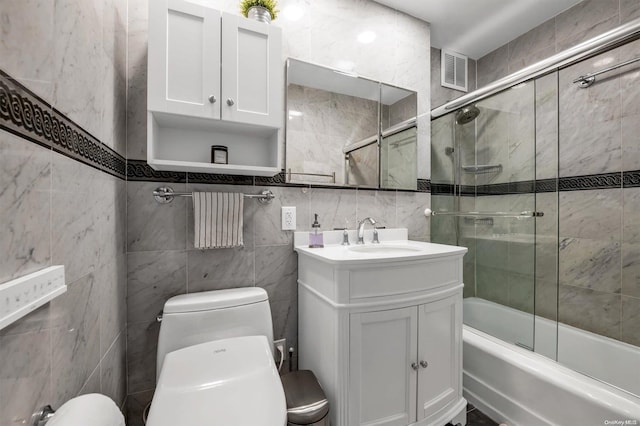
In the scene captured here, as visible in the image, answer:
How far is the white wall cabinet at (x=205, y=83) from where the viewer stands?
1068 mm

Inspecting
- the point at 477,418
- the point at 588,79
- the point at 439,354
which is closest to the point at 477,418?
the point at 477,418

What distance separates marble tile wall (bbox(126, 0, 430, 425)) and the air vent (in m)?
0.42

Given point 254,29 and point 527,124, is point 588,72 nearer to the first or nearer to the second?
point 527,124

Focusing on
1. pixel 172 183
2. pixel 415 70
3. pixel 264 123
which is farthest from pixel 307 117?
pixel 415 70

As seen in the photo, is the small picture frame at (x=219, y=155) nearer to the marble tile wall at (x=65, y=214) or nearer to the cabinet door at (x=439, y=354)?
the marble tile wall at (x=65, y=214)

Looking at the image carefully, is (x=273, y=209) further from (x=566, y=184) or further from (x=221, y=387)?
(x=566, y=184)

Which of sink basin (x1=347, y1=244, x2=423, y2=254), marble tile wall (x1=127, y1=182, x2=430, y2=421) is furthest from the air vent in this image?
sink basin (x1=347, y1=244, x2=423, y2=254)

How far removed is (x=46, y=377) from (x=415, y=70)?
7.54 ft

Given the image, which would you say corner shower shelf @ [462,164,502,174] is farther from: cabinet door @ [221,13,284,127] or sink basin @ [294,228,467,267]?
cabinet door @ [221,13,284,127]

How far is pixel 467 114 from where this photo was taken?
6.11 feet

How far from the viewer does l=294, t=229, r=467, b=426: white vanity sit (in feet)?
3.53

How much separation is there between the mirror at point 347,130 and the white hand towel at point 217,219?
0.37 m

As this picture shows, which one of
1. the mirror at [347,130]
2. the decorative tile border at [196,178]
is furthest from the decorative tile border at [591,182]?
the decorative tile border at [196,178]

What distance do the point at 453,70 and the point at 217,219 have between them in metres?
2.33
